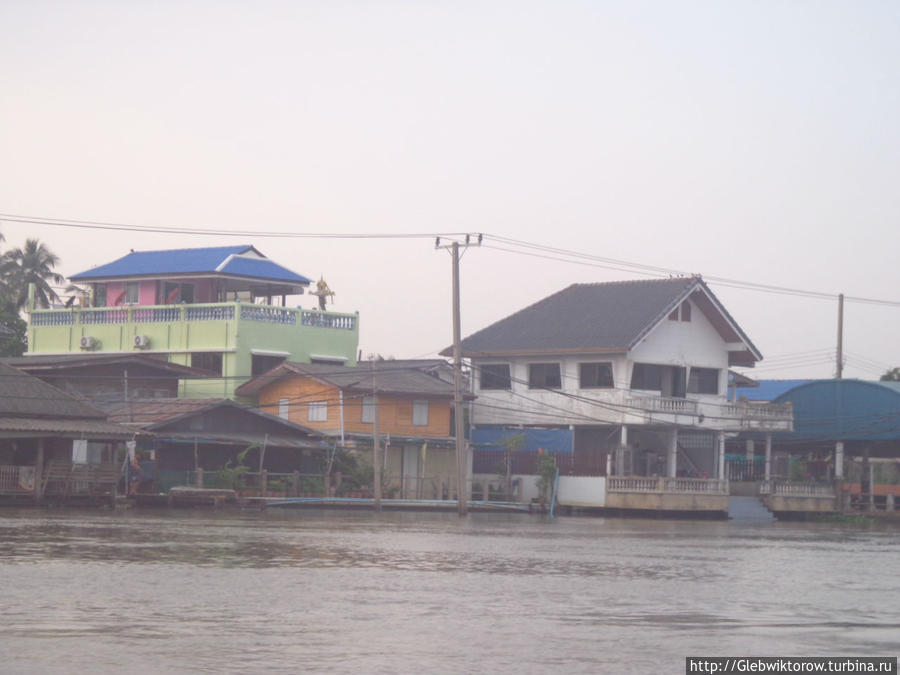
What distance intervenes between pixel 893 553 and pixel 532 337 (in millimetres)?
27019

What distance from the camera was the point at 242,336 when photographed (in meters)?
59.7

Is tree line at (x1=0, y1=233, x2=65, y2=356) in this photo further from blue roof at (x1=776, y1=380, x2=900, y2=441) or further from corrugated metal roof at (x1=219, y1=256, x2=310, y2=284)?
blue roof at (x1=776, y1=380, x2=900, y2=441)

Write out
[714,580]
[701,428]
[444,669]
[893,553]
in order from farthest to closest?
[701,428]
[893,553]
[714,580]
[444,669]

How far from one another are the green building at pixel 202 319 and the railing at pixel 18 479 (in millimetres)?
15733

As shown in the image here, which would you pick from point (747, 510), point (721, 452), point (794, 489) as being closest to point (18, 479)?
point (747, 510)

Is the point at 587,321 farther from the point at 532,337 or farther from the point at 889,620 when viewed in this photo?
the point at 889,620

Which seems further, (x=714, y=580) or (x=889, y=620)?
(x=714, y=580)

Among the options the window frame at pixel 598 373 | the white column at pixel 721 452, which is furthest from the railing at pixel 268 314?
the white column at pixel 721 452

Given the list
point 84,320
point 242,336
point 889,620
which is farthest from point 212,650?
point 84,320

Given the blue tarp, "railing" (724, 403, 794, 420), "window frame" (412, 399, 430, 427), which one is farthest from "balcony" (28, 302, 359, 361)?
"railing" (724, 403, 794, 420)

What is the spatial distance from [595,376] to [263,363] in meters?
14.4

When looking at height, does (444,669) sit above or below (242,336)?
below

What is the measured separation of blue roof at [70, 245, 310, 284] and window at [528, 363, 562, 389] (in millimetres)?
11210

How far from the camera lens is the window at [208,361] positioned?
60219 millimetres
